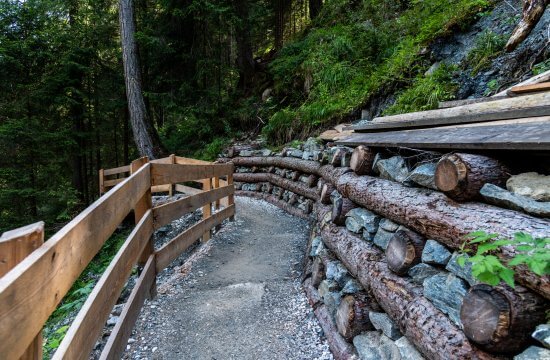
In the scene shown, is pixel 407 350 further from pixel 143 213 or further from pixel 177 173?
pixel 177 173

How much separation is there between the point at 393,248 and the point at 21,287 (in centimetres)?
210

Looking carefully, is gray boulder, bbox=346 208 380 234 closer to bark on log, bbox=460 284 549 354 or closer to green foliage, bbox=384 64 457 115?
bark on log, bbox=460 284 549 354

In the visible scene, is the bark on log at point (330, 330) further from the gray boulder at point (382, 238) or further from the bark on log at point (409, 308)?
the gray boulder at point (382, 238)

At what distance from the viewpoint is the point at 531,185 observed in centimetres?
167

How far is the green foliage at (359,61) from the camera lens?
6.25 metres

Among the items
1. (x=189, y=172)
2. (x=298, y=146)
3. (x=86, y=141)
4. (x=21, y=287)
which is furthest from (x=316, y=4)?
(x=21, y=287)

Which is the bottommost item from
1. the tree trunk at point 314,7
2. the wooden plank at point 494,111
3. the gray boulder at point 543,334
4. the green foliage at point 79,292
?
the green foliage at point 79,292

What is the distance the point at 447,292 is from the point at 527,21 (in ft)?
15.3

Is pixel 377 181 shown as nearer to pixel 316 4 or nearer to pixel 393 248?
pixel 393 248

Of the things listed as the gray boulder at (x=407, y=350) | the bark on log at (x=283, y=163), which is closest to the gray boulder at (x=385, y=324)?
the gray boulder at (x=407, y=350)

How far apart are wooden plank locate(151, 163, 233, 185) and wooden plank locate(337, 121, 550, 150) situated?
232 cm

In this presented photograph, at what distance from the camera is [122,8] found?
10.9m

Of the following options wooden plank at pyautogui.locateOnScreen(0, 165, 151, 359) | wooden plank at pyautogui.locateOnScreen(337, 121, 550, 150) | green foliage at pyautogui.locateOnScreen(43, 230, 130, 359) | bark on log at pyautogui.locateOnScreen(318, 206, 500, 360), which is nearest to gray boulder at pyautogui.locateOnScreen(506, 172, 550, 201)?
wooden plank at pyautogui.locateOnScreen(337, 121, 550, 150)

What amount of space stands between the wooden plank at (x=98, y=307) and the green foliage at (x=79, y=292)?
1755mm
